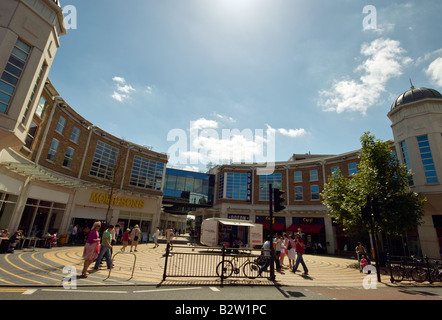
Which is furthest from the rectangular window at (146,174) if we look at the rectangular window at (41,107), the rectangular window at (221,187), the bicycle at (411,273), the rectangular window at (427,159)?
the rectangular window at (427,159)

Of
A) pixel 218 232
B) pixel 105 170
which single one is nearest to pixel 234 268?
pixel 218 232

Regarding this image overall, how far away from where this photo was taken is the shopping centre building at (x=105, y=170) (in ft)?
32.9

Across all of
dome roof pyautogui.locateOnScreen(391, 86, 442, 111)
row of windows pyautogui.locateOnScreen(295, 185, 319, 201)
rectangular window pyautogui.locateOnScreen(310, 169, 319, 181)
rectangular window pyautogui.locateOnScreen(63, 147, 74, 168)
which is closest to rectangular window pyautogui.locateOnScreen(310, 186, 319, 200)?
row of windows pyautogui.locateOnScreen(295, 185, 319, 201)

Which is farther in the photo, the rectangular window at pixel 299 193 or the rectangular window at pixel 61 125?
the rectangular window at pixel 299 193

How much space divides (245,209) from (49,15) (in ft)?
93.2

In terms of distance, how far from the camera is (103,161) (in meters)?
23.5

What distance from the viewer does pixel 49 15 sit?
35.4 feet

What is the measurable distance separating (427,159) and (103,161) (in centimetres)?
3042

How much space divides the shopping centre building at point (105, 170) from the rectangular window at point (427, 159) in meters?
0.07

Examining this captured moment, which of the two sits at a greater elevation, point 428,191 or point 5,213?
point 428,191

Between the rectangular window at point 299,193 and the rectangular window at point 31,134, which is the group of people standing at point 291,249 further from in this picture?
the rectangular window at point 299,193

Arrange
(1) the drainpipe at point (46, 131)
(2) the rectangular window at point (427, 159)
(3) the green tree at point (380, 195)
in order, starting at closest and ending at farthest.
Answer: (3) the green tree at point (380, 195) < (1) the drainpipe at point (46, 131) < (2) the rectangular window at point (427, 159)
